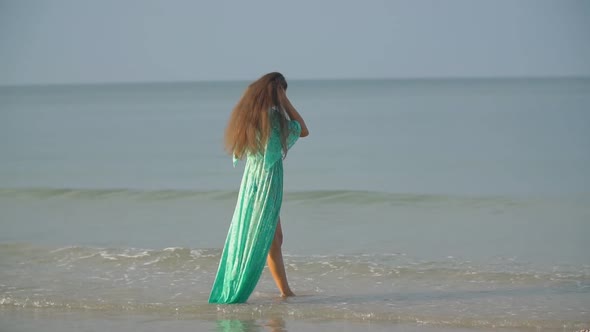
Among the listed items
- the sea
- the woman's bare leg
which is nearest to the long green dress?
the woman's bare leg

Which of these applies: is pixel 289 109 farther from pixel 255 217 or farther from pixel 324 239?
pixel 324 239

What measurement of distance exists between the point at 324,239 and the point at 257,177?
9.86 ft

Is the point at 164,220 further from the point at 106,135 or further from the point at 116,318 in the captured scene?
the point at 106,135

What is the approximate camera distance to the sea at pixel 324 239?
6359 mm

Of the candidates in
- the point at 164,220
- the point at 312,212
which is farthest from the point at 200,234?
the point at 312,212

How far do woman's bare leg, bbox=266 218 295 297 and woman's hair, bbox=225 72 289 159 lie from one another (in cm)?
60

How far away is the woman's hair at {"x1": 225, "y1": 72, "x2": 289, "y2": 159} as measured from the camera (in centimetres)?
632

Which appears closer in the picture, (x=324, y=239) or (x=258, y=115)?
(x=258, y=115)

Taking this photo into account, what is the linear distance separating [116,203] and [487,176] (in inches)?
227

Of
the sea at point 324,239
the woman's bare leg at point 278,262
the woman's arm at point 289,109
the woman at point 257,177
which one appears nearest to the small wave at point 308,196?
the sea at point 324,239

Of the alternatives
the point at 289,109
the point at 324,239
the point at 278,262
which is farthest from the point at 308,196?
the point at 289,109

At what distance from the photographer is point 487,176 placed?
14.8 meters

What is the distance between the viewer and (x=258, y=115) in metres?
6.32

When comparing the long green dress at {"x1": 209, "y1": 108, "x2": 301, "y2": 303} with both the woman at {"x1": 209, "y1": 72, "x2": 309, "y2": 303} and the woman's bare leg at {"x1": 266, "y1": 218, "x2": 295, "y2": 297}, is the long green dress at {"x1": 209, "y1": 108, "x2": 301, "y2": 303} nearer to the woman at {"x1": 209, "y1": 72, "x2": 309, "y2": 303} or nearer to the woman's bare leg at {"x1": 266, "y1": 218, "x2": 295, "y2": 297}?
the woman at {"x1": 209, "y1": 72, "x2": 309, "y2": 303}
